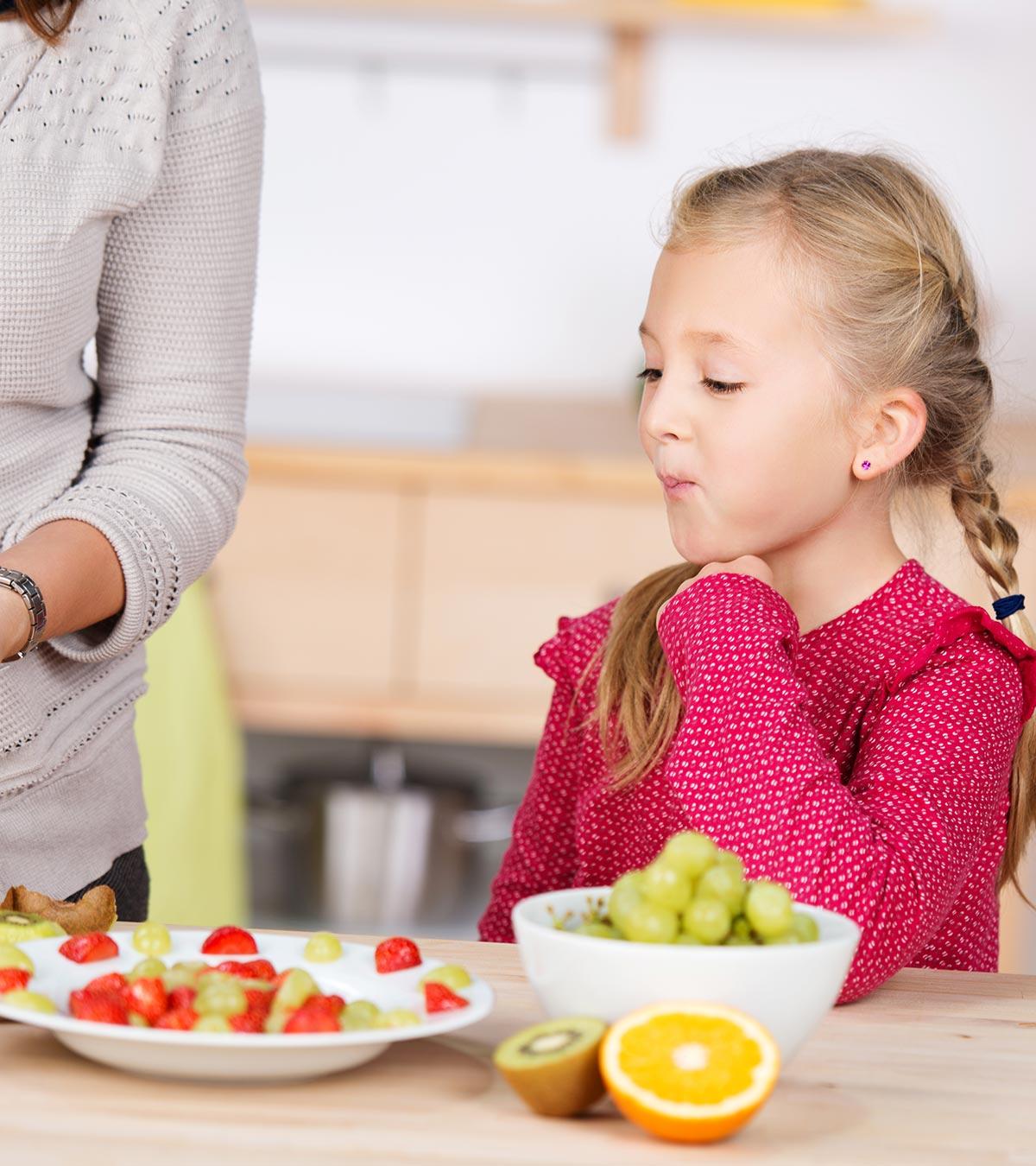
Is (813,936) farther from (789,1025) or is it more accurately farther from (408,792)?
(408,792)

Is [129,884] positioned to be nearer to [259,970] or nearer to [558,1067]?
[259,970]

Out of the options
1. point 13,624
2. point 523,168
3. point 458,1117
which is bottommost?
point 458,1117

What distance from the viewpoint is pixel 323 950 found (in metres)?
0.71

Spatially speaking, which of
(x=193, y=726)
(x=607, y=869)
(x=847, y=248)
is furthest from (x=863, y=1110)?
(x=193, y=726)

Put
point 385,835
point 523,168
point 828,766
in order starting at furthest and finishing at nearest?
point 523,168 < point 385,835 < point 828,766

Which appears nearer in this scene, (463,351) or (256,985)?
(256,985)

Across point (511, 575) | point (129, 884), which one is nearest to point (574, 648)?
point (129, 884)

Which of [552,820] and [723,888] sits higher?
[723,888]

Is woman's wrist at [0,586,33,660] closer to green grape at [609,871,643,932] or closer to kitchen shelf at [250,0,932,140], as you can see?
green grape at [609,871,643,932]

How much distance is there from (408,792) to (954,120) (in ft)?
4.98

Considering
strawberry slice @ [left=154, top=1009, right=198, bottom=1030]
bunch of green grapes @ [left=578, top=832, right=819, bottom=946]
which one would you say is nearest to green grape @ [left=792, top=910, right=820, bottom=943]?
bunch of green grapes @ [left=578, top=832, right=819, bottom=946]

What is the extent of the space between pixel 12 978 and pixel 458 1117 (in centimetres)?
19

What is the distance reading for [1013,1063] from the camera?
2.33 ft

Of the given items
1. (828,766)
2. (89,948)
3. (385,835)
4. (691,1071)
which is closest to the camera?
(691,1071)
